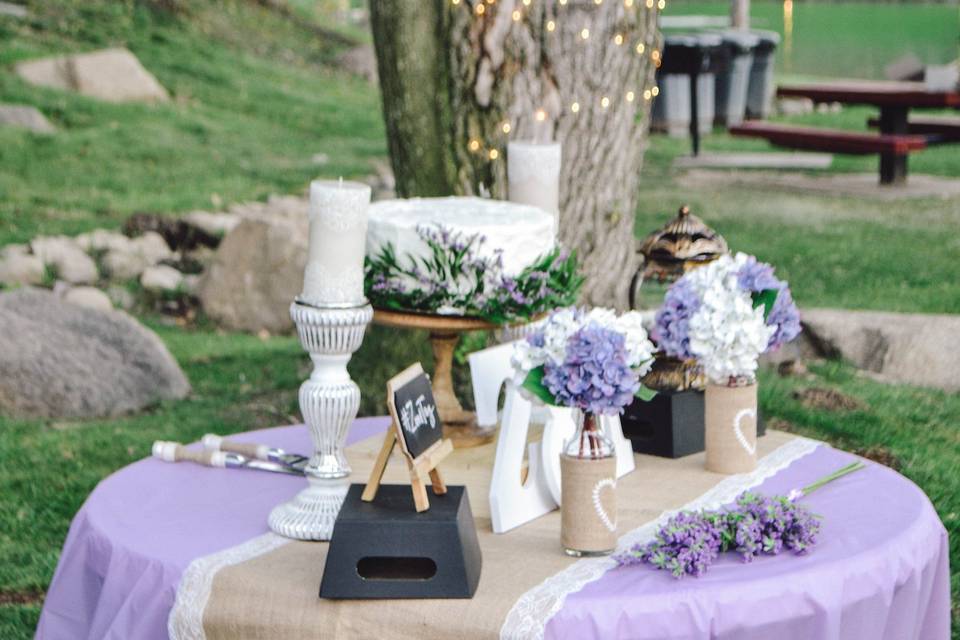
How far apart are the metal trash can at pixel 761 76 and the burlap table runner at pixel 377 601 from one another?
47.5ft

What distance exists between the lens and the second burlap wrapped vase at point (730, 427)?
2.90 m

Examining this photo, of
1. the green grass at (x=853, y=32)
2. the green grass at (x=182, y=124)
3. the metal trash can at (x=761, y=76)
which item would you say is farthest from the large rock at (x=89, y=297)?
the green grass at (x=853, y=32)

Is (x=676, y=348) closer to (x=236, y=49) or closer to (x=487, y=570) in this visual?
(x=487, y=570)

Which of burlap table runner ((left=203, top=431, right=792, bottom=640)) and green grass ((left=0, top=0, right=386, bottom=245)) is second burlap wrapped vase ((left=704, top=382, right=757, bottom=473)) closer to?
burlap table runner ((left=203, top=431, right=792, bottom=640))

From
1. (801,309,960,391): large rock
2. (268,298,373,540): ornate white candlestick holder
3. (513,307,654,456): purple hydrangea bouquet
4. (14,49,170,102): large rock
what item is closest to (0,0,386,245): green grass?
(14,49,170,102): large rock

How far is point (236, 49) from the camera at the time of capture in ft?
55.0

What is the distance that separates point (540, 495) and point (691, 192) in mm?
9597

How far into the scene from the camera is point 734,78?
16344 millimetres

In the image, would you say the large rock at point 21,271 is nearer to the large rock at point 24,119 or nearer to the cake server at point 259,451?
the large rock at point 24,119

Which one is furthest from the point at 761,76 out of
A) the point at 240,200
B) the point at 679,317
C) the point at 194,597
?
the point at 194,597

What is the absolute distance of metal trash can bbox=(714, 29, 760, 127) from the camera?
16.1 meters

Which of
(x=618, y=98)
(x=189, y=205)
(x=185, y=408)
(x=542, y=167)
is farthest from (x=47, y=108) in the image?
(x=542, y=167)

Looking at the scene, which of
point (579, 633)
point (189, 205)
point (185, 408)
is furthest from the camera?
point (189, 205)

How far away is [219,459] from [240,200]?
27.1 feet
